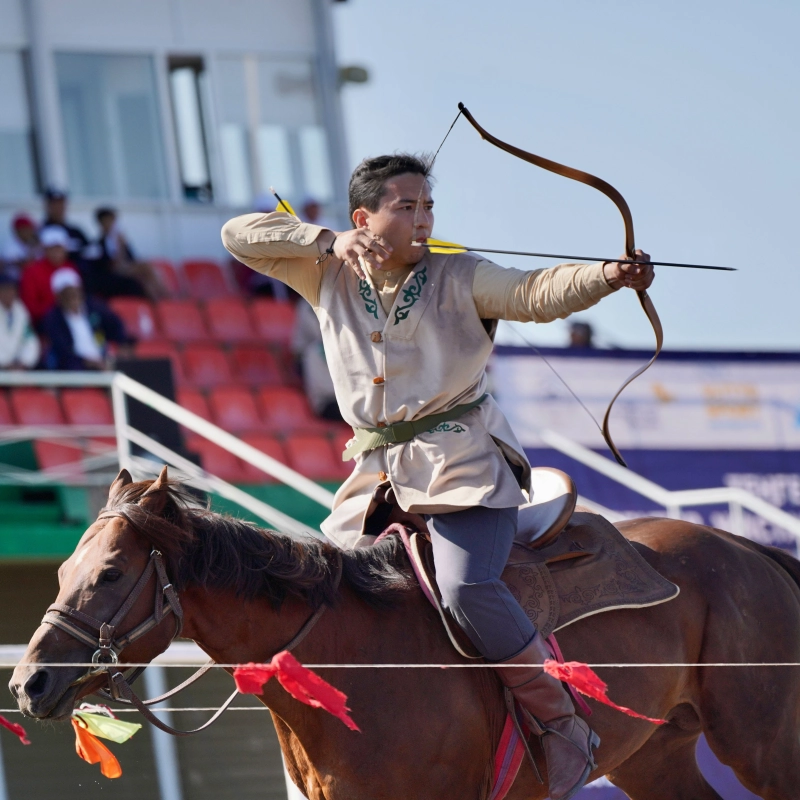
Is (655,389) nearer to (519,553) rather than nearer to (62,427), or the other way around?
(62,427)

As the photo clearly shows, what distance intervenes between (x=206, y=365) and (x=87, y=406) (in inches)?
68.7

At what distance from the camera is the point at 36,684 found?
3.01 meters

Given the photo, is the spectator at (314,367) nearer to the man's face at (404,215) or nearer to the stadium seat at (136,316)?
the stadium seat at (136,316)

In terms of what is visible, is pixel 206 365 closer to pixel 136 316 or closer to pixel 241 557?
pixel 136 316

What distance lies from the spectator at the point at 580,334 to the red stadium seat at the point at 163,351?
332 cm

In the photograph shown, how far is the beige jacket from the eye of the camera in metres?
3.60

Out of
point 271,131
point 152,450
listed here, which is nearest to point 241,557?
point 152,450

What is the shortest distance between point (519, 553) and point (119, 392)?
3.93 m

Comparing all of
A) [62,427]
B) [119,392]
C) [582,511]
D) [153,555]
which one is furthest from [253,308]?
[153,555]

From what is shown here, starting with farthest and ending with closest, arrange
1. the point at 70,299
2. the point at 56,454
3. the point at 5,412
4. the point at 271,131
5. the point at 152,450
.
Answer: the point at 271,131
the point at 70,299
the point at 5,412
the point at 56,454
the point at 152,450

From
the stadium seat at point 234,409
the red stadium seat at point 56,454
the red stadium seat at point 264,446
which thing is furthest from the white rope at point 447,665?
the stadium seat at point 234,409

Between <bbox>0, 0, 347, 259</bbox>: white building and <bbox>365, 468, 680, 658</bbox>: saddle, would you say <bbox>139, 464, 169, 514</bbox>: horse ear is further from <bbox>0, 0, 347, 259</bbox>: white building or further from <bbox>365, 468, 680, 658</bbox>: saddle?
<bbox>0, 0, 347, 259</bbox>: white building

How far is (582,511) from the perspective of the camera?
166 inches

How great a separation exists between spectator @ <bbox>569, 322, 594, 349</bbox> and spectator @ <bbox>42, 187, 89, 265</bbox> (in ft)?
13.7
